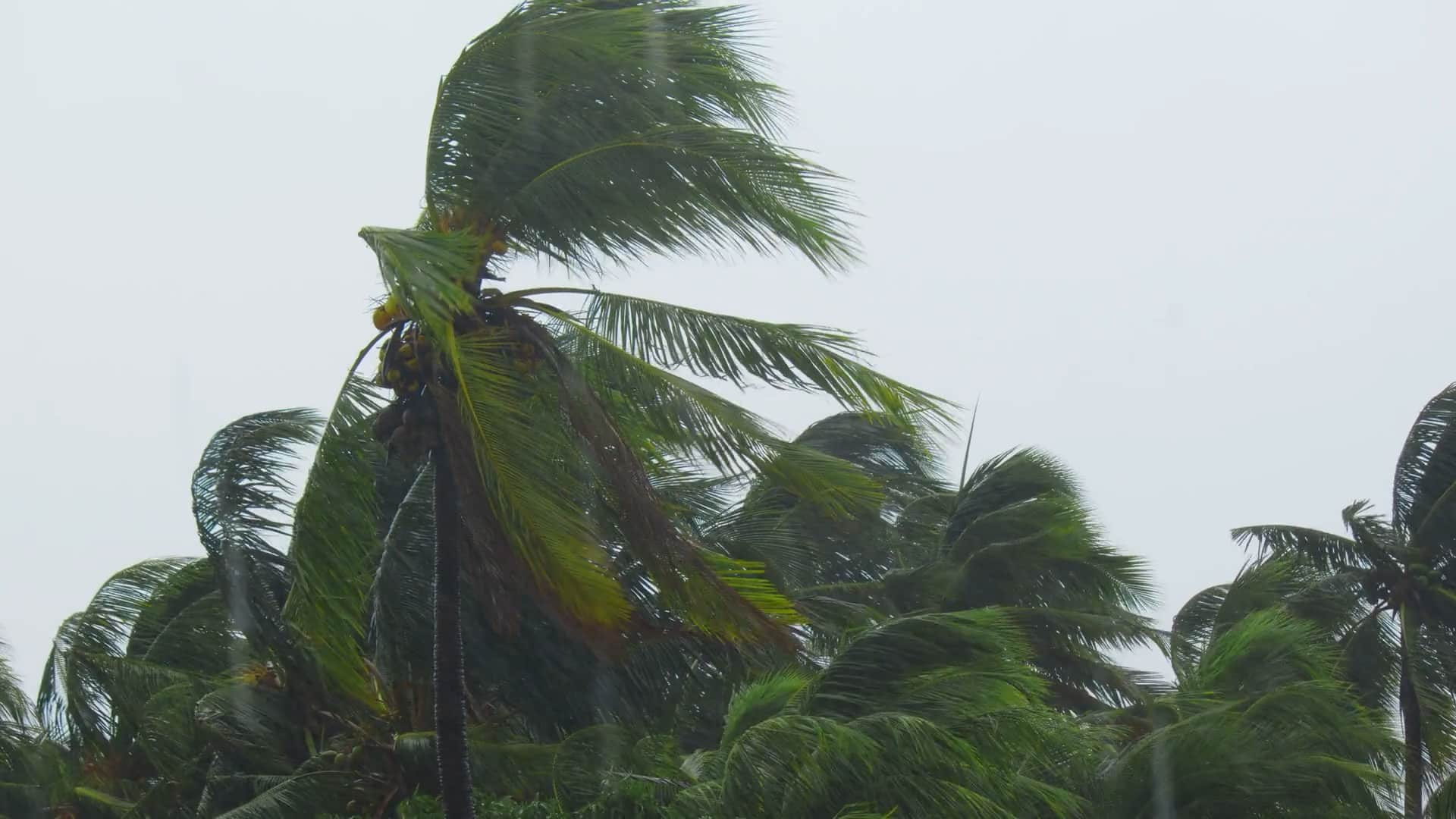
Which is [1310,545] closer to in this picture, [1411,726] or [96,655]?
[1411,726]

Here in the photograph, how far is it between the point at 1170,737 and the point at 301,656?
5726mm

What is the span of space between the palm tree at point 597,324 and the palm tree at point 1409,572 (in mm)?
11906

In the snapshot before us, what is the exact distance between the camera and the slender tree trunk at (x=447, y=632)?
7125 millimetres

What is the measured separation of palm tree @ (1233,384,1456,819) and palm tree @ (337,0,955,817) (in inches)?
469

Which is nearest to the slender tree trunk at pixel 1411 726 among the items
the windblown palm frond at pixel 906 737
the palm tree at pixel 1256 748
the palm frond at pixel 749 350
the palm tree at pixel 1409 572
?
the palm tree at pixel 1409 572

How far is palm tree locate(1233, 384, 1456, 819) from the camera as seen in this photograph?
53.9 ft

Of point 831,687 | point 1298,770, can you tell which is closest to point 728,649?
point 831,687

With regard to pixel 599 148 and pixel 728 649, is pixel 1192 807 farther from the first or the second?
pixel 599 148

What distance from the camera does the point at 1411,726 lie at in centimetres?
1620

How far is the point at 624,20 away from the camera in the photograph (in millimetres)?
6980

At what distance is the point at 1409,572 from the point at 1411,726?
180cm

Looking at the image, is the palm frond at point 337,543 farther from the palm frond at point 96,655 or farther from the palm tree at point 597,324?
the palm frond at point 96,655

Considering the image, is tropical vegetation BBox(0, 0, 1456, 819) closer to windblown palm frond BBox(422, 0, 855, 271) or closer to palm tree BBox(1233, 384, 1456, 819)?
windblown palm frond BBox(422, 0, 855, 271)

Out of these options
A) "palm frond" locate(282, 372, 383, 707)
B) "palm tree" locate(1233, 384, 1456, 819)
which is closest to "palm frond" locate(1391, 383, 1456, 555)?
"palm tree" locate(1233, 384, 1456, 819)
